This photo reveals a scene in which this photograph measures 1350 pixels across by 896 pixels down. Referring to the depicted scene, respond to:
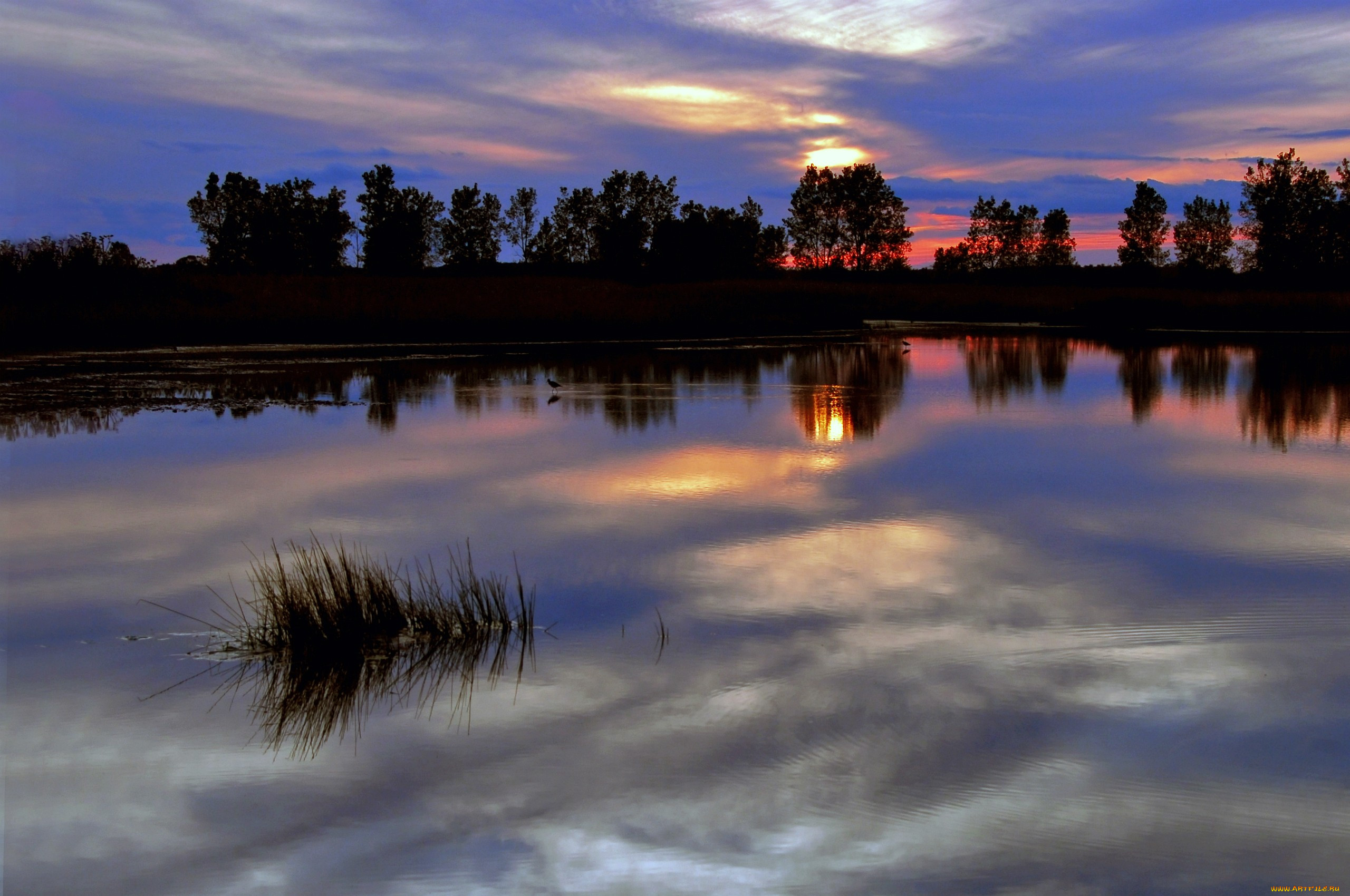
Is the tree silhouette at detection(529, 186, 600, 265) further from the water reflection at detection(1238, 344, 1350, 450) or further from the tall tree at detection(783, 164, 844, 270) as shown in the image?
the water reflection at detection(1238, 344, 1350, 450)

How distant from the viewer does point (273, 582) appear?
857cm

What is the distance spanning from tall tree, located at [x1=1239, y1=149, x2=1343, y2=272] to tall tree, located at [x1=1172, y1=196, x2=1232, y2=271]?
15924 mm

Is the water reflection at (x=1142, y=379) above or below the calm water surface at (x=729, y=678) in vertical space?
above

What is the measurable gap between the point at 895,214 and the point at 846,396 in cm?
8773

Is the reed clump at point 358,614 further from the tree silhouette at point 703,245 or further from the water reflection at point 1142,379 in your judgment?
the tree silhouette at point 703,245

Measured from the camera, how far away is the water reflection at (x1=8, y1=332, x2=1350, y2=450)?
762 inches

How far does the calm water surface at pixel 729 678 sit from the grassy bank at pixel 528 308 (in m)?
22.9

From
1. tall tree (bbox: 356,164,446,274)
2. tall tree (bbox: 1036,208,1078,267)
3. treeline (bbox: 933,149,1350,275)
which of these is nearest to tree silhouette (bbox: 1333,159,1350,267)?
treeline (bbox: 933,149,1350,275)

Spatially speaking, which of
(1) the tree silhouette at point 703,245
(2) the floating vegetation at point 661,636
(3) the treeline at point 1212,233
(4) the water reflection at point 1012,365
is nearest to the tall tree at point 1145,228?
(3) the treeline at point 1212,233

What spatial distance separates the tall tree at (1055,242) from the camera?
112375 millimetres

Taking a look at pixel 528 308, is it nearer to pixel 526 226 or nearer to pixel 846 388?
pixel 846 388

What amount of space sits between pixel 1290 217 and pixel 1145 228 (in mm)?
21179

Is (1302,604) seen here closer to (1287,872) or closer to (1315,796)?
(1315,796)

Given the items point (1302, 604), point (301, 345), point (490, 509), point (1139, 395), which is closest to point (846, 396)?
point (1139, 395)
